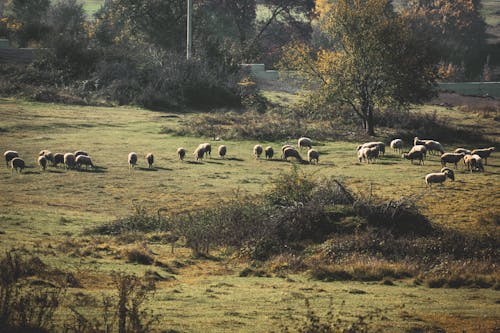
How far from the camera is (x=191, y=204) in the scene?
97.9 feet

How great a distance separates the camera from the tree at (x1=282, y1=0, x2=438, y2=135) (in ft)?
176

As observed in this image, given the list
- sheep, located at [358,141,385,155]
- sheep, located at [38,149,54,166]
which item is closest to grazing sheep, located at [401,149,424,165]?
sheep, located at [358,141,385,155]

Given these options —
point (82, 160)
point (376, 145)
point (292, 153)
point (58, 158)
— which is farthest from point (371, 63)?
point (58, 158)

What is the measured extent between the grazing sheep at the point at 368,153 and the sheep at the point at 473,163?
14.9 feet

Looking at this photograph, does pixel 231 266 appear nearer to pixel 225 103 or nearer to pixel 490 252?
pixel 490 252

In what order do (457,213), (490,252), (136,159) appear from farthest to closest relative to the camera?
1. (136,159)
2. (457,213)
3. (490,252)

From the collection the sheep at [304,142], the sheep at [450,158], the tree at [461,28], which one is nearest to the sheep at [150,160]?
the sheep at [304,142]

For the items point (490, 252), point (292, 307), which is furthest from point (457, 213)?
point (292, 307)

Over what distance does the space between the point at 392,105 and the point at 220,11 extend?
1902 inches

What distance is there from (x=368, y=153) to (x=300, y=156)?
3487mm

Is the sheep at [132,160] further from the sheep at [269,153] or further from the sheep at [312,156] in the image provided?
the sheep at [312,156]

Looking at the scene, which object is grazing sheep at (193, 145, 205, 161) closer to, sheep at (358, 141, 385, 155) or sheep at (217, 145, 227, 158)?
sheep at (217, 145, 227, 158)

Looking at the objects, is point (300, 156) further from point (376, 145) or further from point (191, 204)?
point (191, 204)

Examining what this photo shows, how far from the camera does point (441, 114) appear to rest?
2549 inches
